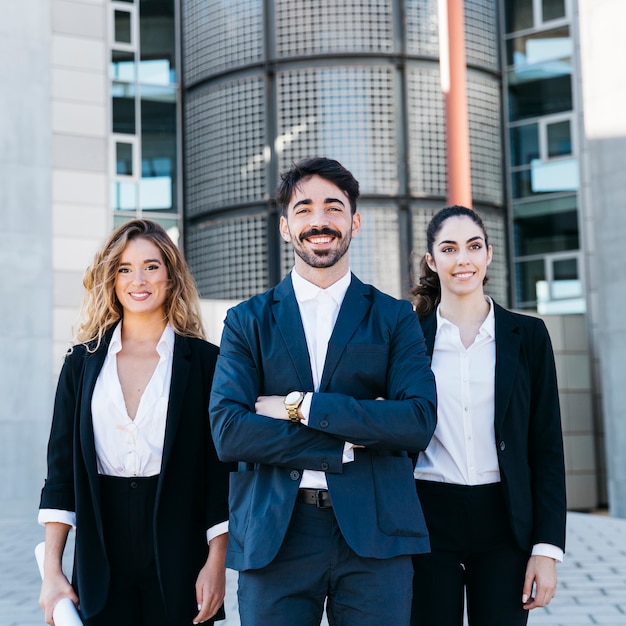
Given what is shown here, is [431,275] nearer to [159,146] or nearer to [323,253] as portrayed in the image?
[323,253]

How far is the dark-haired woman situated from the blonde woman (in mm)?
794

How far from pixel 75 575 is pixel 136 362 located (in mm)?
787

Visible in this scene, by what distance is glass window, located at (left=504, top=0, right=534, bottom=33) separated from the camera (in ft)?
51.0

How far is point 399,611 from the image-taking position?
2.73 metres

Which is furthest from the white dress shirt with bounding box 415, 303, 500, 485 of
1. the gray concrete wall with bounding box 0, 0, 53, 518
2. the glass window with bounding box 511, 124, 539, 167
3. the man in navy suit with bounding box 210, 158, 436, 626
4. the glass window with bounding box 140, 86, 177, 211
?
the glass window with bounding box 511, 124, 539, 167

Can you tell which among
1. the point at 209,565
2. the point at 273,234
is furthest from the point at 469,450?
the point at 273,234

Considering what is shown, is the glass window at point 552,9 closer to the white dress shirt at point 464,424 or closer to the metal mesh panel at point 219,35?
the metal mesh panel at point 219,35

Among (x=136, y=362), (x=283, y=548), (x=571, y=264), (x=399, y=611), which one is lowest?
(x=399, y=611)

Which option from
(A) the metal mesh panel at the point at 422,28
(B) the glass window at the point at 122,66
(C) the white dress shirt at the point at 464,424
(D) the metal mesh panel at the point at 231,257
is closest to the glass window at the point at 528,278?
(A) the metal mesh panel at the point at 422,28

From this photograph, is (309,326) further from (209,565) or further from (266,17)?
(266,17)

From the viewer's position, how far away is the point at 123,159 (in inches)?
554

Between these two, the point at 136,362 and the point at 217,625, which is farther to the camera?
the point at 217,625

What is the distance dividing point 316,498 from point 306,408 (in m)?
0.27

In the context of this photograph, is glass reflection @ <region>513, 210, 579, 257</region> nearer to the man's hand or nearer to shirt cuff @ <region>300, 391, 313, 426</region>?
the man's hand
